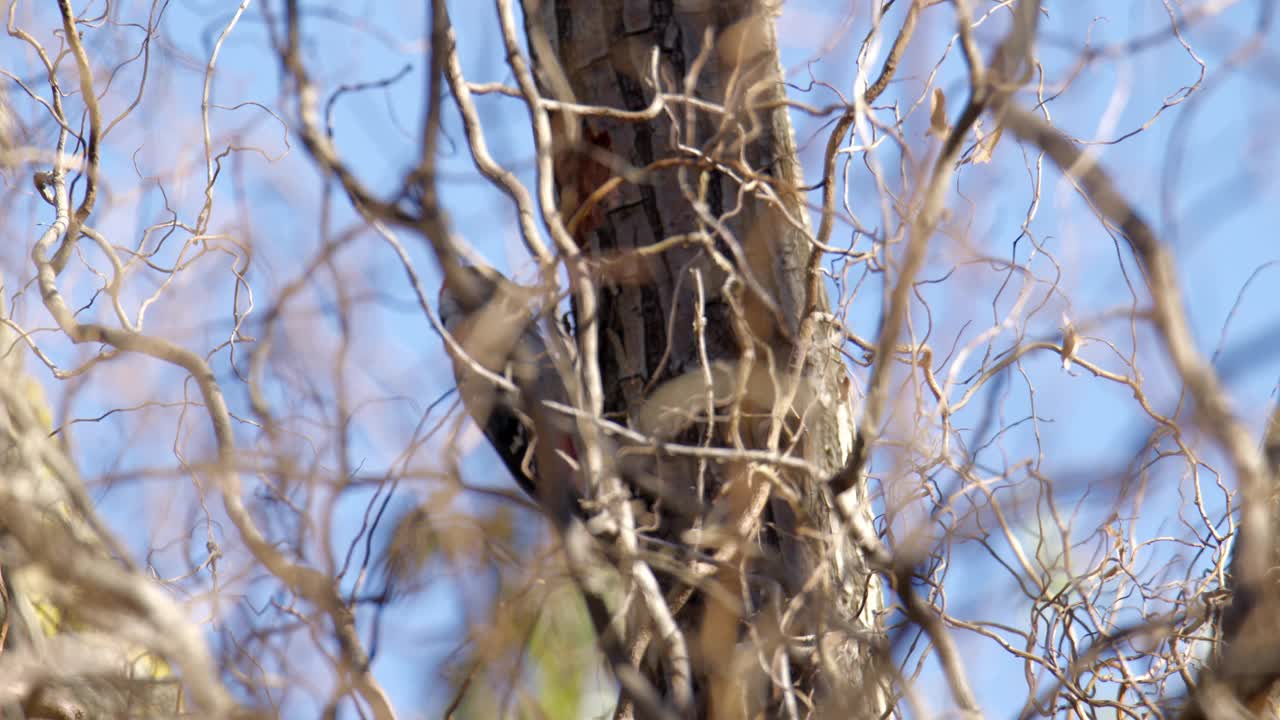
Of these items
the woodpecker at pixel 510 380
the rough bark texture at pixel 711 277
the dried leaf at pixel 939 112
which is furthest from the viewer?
the rough bark texture at pixel 711 277

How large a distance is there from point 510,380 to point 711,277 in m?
0.33

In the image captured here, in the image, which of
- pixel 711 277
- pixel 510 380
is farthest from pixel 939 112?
pixel 510 380

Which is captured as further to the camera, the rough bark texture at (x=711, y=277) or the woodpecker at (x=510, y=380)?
the rough bark texture at (x=711, y=277)

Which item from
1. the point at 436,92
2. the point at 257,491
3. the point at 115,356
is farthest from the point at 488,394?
the point at 436,92

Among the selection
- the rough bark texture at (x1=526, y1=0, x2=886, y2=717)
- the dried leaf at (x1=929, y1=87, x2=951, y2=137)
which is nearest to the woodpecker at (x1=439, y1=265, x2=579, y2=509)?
the rough bark texture at (x1=526, y1=0, x2=886, y2=717)

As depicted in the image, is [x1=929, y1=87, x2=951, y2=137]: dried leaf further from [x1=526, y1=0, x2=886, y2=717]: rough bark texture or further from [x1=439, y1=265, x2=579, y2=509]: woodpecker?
[x1=439, y1=265, x2=579, y2=509]: woodpecker

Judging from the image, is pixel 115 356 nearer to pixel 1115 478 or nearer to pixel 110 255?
pixel 110 255

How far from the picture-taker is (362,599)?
1222 millimetres

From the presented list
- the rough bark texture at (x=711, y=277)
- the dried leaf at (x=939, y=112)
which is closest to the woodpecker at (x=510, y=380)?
the rough bark texture at (x=711, y=277)

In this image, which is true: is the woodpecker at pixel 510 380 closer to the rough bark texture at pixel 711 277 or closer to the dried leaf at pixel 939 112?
the rough bark texture at pixel 711 277

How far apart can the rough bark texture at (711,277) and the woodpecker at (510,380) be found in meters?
0.14

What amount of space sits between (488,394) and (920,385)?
0.56 metres

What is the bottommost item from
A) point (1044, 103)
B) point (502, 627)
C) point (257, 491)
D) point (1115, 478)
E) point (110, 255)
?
point (1115, 478)

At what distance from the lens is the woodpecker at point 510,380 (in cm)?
113
